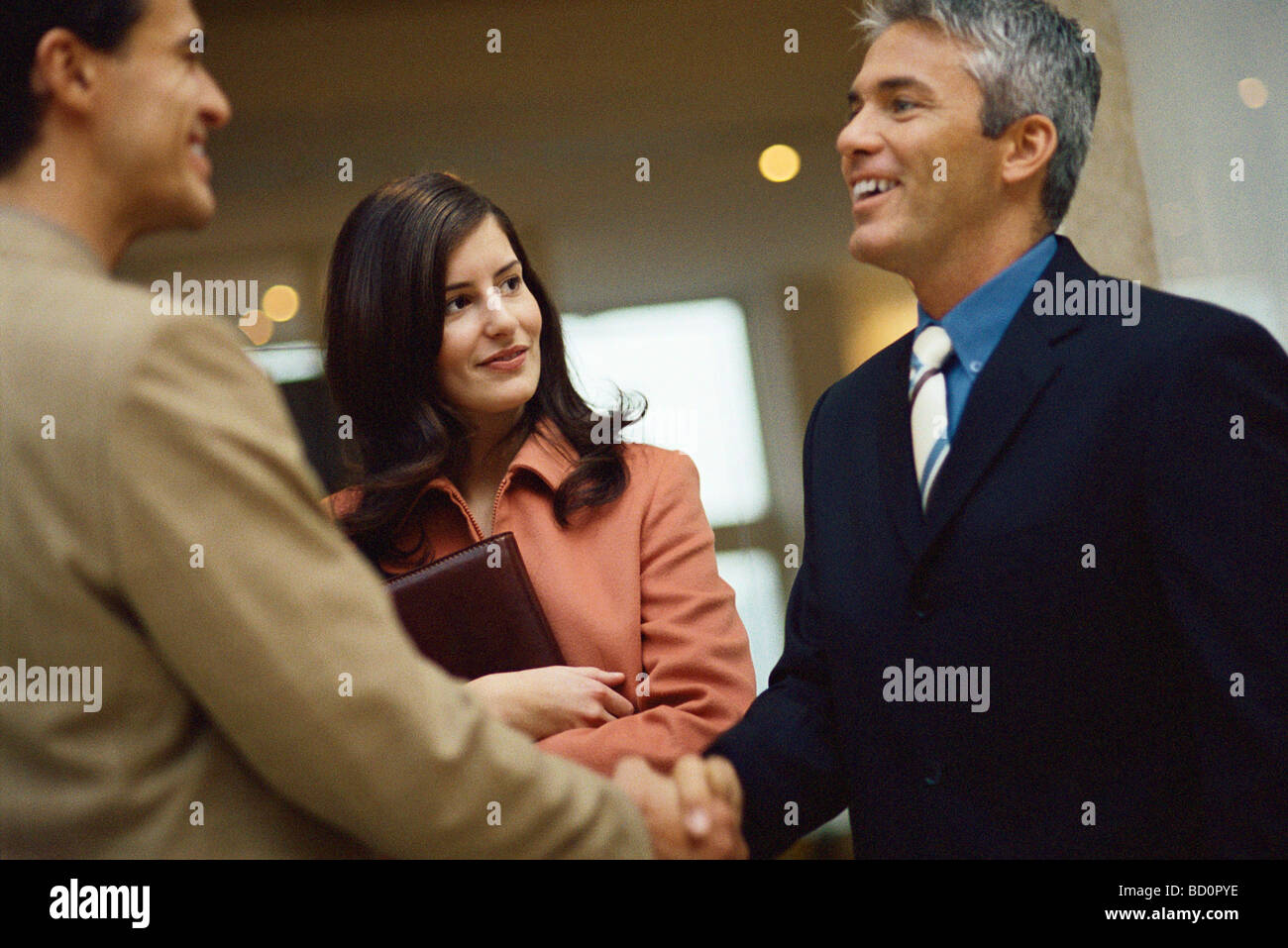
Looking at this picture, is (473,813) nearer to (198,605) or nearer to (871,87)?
(198,605)

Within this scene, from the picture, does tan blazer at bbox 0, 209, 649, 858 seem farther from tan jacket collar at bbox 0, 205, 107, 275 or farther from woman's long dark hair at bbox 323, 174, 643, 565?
woman's long dark hair at bbox 323, 174, 643, 565

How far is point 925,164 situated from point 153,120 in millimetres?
1222

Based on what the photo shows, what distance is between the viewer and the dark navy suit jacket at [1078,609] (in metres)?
1.60

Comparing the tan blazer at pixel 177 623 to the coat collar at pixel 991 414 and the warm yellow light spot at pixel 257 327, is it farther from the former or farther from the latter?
the warm yellow light spot at pixel 257 327

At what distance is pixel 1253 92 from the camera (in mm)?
3055

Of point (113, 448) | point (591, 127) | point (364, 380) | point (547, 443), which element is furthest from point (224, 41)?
point (113, 448)

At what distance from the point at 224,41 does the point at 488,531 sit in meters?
2.44

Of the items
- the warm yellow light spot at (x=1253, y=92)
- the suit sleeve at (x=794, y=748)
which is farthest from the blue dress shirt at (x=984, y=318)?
the warm yellow light spot at (x=1253, y=92)

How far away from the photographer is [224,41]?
3871mm

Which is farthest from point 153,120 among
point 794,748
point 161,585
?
point 794,748

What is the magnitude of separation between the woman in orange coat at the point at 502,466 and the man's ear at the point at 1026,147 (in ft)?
2.79

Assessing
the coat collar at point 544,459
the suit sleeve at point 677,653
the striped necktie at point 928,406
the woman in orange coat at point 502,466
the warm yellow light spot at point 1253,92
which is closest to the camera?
the striped necktie at point 928,406

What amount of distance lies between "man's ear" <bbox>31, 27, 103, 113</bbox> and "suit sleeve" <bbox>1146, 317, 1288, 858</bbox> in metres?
1.45
